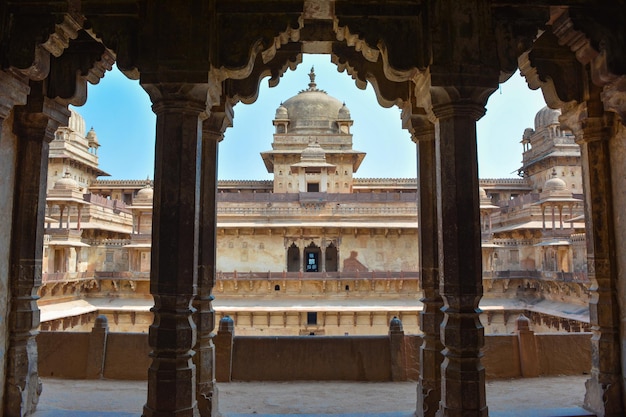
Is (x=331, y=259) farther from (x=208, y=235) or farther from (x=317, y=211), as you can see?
(x=208, y=235)

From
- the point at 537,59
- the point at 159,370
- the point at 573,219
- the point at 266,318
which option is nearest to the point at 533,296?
the point at 573,219

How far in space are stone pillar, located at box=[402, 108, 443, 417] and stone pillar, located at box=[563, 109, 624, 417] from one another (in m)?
1.38

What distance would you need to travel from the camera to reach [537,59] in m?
4.37

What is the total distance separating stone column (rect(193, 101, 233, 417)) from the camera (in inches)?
179

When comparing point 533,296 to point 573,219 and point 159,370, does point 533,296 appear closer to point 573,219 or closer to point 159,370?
point 573,219

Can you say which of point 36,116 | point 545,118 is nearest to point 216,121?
point 36,116

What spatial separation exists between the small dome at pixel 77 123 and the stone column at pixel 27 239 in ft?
106

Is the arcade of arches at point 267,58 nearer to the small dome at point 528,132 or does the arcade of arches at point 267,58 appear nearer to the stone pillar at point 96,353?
the stone pillar at point 96,353

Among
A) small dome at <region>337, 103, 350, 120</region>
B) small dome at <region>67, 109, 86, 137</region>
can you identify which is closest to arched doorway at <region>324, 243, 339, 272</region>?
small dome at <region>337, 103, 350, 120</region>

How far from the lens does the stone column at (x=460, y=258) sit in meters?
3.36

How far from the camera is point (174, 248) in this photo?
3445 millimetres

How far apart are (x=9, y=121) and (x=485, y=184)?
3244 centimetres

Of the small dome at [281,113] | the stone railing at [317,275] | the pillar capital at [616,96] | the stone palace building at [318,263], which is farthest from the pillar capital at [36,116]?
the small dome at [281,113]

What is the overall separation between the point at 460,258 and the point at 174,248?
2.13 metres
